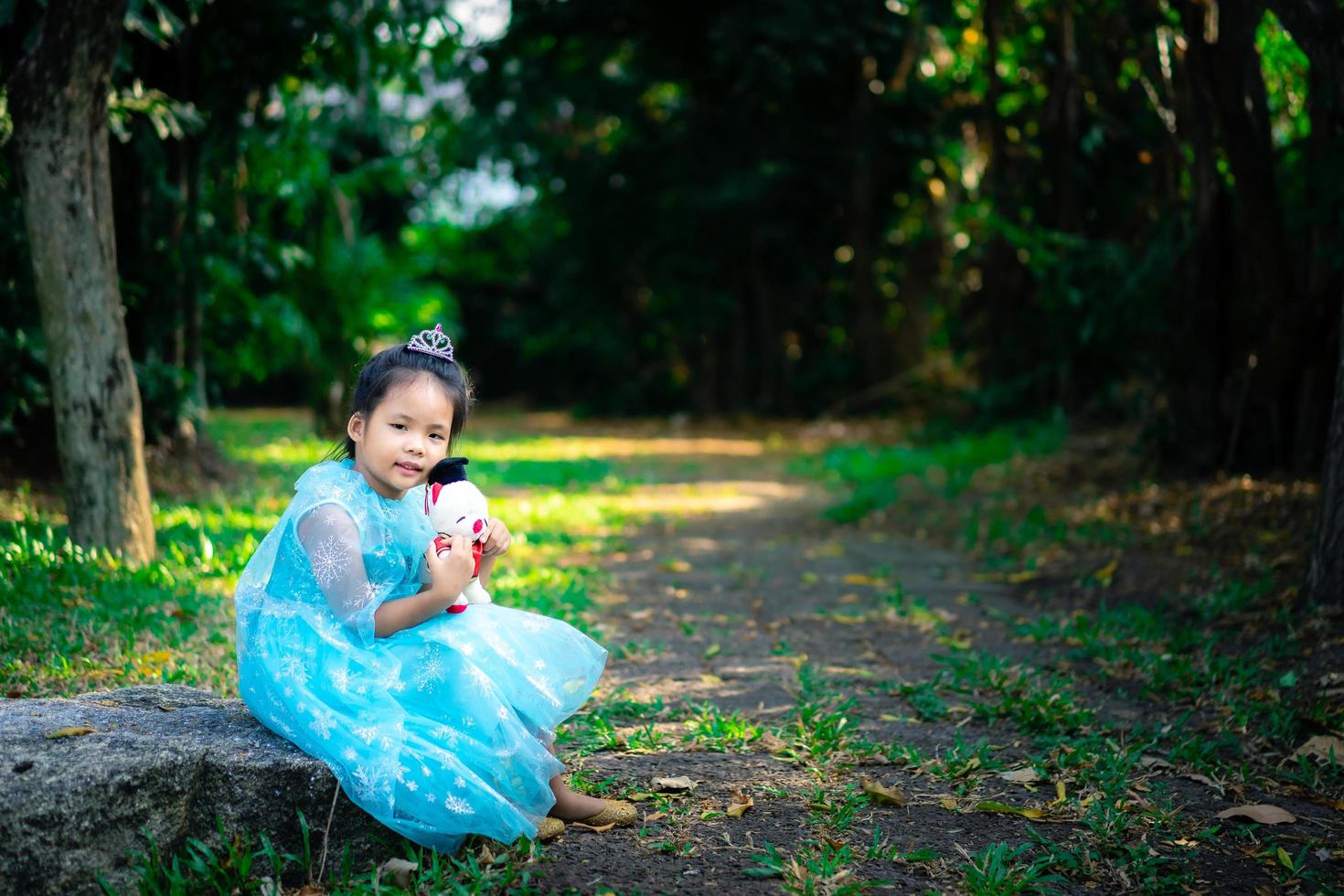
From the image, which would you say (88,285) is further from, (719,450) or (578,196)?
(578,196)

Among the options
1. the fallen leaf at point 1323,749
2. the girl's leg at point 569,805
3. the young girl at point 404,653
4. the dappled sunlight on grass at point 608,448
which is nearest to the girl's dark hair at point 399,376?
the young girl at point 404,653

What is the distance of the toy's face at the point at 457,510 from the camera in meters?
2.70

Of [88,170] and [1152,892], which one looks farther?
[88,170]

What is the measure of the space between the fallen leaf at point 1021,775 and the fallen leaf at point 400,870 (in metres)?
1.77

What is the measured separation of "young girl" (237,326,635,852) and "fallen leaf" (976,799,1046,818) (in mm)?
1000

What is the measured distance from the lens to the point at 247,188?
27.8ft

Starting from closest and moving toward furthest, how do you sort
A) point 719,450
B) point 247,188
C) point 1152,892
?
point 1152,892 < point 247,188 < point 719,450

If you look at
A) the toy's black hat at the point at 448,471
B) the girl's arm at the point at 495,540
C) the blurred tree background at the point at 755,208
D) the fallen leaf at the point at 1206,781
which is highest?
the blurred tree background at the point at 755,208

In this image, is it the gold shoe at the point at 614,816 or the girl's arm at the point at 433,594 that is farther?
the gold shoe at the point at 614,816

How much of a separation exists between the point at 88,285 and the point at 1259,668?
5057 millimetres

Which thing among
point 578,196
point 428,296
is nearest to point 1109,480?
point 428,296

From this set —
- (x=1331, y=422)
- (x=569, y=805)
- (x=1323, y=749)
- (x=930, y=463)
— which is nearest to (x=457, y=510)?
(x=569, y=805)

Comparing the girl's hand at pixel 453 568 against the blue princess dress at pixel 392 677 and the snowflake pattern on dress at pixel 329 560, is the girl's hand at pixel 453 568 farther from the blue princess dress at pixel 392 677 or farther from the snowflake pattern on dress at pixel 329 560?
the snowflake pattern on dress at pixel 329 560

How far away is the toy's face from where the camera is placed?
2701mm
